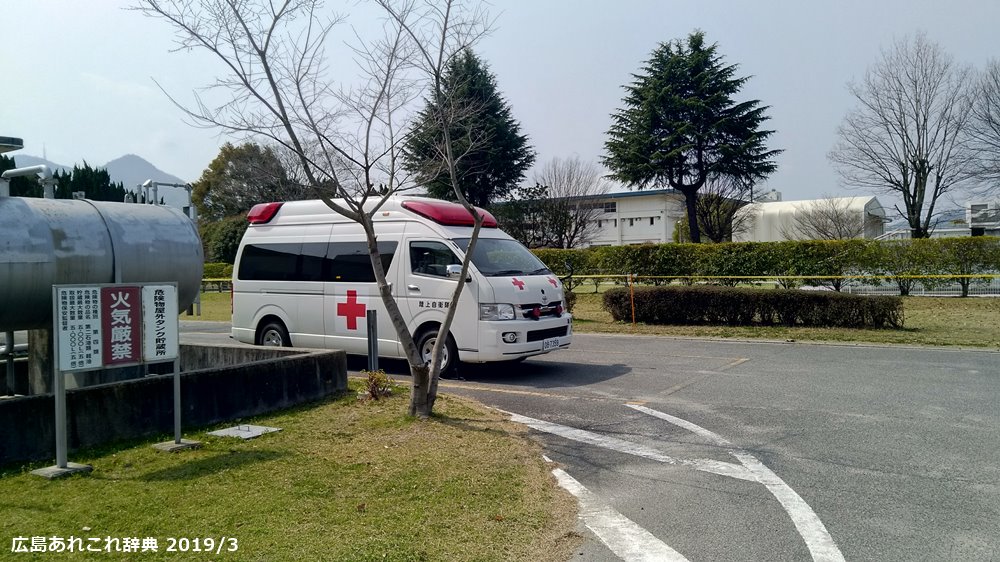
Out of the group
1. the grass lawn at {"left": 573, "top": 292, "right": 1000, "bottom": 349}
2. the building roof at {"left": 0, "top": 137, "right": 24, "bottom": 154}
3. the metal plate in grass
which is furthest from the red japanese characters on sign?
the grass lawn at {"left": 573, "top": 292, "right": 1000, "bottom": 349}

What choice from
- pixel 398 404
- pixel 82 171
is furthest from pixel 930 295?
pixel 82 171

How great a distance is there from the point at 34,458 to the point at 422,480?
3210mm

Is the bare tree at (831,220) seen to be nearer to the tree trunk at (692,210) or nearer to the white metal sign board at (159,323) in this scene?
the tree trunk at (692,210)

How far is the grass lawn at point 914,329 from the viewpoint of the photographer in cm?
1484

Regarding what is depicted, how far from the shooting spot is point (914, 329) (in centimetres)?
1623

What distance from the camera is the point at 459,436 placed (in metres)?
7.18

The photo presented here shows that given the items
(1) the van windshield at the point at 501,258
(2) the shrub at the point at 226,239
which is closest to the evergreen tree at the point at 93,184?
(2) the shrub at the point at 226,239

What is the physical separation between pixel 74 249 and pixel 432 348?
5.06m

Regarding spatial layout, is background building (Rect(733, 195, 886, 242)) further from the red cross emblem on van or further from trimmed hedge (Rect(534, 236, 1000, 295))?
the red cross emblem on van

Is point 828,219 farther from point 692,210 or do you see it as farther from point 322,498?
point 322,498

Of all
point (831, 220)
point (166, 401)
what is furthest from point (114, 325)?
point (831, 220)

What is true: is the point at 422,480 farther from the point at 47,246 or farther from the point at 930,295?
the point at 930,295

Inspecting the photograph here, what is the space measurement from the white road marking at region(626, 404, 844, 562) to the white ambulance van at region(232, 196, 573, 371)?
3.76m

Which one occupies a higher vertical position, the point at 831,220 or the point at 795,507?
the point at 831,220
